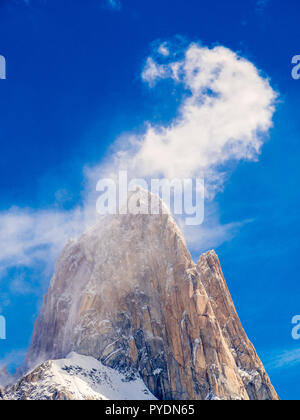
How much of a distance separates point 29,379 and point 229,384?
73844 millimetres
